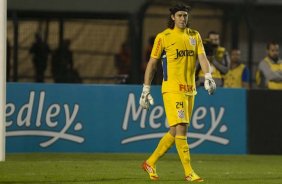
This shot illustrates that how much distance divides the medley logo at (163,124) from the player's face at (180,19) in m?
5.25

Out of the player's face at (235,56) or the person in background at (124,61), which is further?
the person in background at (124,61)

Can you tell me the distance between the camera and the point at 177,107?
38.8ft

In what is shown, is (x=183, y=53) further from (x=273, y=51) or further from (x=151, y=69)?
(x=273, y=51)

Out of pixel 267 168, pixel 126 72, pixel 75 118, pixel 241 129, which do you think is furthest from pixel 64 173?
pixel 126 72

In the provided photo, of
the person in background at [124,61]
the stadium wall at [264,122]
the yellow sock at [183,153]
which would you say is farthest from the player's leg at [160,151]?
the person in background at [124,61]

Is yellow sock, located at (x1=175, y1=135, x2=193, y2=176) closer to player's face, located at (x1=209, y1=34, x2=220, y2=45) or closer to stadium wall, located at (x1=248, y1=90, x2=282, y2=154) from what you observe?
stadium wall, located at (x1=248, y1=90, x2=282, y2=154)

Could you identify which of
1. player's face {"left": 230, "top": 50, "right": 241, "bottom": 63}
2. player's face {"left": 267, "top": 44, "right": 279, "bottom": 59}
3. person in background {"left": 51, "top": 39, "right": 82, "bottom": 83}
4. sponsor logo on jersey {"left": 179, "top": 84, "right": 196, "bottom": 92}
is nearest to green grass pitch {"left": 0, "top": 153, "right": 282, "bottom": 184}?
sponsor logo on jersey {"left": 179, "top": 84, "right": 196, "bottom": 92}

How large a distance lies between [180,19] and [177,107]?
106 centimetres

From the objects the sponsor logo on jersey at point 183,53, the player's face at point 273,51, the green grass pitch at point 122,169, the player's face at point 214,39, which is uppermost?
the sponsor logo on jersey at point 183,53

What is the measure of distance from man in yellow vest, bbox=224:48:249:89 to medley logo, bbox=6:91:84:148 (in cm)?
352

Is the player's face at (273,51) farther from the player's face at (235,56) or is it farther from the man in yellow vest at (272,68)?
the player's face at (235,56)

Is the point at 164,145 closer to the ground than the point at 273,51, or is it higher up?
closer to the ground

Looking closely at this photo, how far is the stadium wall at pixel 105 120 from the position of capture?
16688 mm

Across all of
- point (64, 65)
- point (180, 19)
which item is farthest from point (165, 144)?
point (64, 65)
